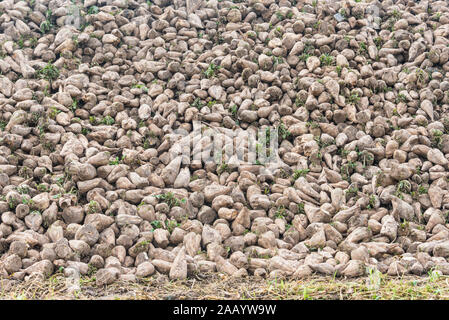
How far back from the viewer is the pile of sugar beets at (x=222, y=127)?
2.65 metres

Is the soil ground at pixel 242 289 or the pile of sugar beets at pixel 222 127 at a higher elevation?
the pile of sugar beets at pixel 222 127

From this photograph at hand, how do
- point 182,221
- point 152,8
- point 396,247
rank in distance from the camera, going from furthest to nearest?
point 152,8 < point 182,221 < point 396,247

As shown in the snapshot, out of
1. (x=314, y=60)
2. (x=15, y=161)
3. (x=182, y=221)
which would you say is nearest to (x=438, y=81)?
(x=314, y=60)

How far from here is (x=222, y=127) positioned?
3463 millimetres

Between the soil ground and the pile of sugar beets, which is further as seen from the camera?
the pile of sugar beets

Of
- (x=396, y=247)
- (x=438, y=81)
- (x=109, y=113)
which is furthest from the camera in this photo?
(x=438, y=81)

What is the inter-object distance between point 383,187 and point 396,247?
21.0 inches

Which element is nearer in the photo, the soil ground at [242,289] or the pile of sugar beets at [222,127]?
the soil ground at [242,289]

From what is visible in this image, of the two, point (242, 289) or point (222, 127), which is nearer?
point (242, 289)

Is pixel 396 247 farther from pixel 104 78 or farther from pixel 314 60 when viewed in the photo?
pixel 104 78

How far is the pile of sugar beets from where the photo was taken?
2.65 meters

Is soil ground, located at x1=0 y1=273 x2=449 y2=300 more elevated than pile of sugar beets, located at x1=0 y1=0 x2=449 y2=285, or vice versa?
pile of sugar beets, located at x1=0 y1=0 x2=449 y2=285

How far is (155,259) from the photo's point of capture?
2600 millimetres

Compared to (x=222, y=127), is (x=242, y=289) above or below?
below
